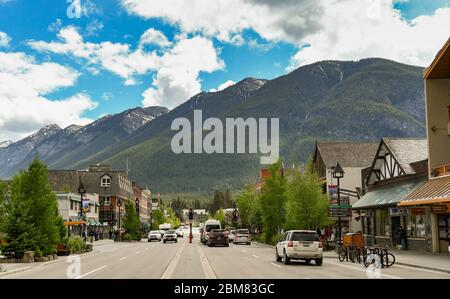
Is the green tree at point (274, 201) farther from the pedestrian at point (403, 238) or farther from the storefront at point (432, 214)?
the storefront at point (432, 214)

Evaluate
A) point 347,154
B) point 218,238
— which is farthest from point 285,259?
point 347,154

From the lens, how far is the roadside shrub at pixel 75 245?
4103 cm

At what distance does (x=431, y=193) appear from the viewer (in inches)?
1330

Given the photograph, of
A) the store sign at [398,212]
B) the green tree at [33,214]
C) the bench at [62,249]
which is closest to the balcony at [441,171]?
the store sign at [398,212]

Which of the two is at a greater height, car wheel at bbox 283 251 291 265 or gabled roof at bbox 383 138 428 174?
gabled roof at bbox 383 138 428 174

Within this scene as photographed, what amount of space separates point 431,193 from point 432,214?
4.83 meters

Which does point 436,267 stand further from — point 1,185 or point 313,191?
point 1,185

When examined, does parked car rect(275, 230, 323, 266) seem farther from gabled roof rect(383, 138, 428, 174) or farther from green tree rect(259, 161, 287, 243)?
green tree rect(259, 161, 287, 243)

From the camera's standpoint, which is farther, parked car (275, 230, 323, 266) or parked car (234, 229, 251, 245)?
parked car (234, 229, 251, 245)

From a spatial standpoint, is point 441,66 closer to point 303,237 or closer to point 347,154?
point 303,237

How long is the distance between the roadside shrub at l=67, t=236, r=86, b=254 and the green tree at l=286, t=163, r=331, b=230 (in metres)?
17.3

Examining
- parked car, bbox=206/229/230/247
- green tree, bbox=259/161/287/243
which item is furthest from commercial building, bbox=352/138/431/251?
parked car, bbox=206/229/230/247

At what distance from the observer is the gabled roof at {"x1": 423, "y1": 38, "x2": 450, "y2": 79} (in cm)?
3597
